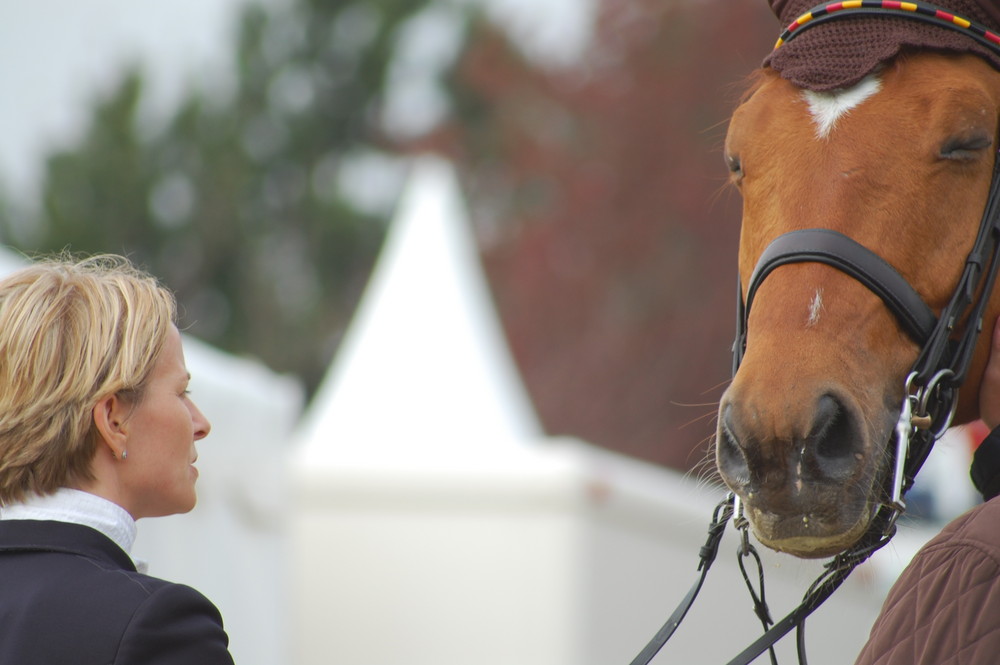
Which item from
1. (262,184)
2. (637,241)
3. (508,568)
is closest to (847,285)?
(508,568)

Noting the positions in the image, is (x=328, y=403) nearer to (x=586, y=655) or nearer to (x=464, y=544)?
(x=464, y=544)

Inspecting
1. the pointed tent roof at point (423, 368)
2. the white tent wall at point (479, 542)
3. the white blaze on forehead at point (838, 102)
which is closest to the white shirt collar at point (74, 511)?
the white blaze on forehead at point (838, 102)

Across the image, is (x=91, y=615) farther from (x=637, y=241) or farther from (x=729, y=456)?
(x=637, y=241)

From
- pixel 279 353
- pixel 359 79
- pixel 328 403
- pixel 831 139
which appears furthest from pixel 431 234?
pixel 359 79

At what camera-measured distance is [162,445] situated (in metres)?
1.73

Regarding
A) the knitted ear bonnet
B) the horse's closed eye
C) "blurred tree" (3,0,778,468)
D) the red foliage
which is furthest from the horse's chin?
the red foliage

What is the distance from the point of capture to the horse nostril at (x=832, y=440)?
65.8 inches

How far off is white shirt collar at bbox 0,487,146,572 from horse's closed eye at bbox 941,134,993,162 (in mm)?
1343

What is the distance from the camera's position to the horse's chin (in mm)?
1692

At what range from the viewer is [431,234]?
358 inches

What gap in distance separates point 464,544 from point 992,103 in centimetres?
545

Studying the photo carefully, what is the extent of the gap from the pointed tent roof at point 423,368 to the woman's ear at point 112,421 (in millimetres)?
5640

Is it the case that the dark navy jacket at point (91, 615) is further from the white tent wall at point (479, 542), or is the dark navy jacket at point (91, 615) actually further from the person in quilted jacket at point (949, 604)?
the white tent wall at point (479, 542)

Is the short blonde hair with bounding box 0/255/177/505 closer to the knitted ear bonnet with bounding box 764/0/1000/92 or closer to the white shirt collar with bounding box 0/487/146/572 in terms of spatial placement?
the white shirt collar with bounding box 0/487/146/572
